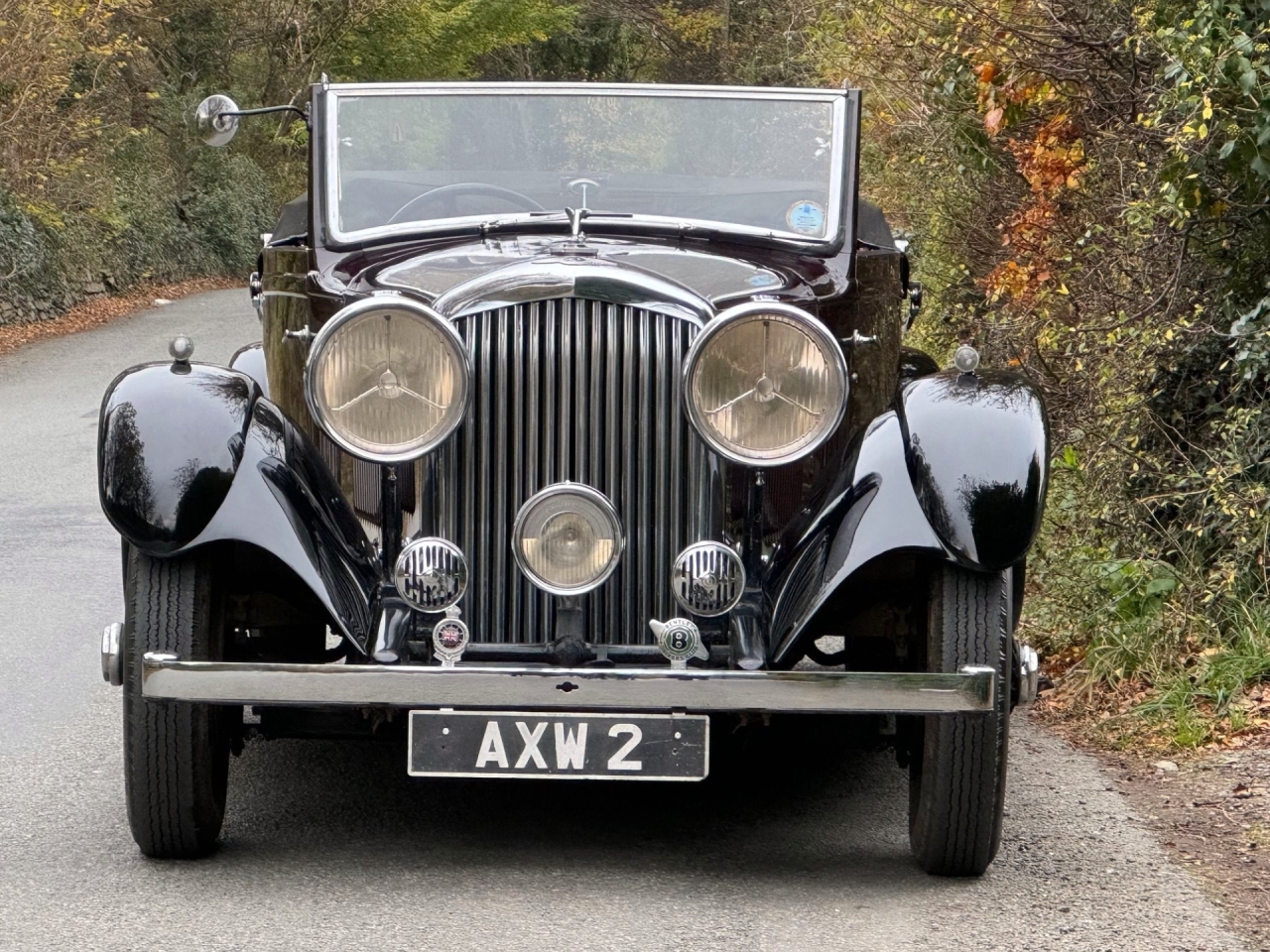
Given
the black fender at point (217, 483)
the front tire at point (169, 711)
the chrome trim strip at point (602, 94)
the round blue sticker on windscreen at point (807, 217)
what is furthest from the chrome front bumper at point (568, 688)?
the round blue sticker on windscreen at point (807, 217)

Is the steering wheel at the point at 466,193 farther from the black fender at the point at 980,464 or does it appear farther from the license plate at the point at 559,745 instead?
the license plate at the point at 559,745

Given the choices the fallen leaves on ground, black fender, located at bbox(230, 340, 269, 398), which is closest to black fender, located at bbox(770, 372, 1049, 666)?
black fender, located at bbox(230, 340, 269, 398)

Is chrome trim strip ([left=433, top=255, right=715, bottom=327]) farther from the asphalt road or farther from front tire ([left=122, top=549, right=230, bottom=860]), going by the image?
the asphalt road

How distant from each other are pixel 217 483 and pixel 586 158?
5.88 ft

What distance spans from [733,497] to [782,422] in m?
0.32

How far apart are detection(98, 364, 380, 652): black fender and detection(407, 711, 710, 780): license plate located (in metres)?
0.37

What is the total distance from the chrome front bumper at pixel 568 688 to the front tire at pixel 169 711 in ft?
0.58

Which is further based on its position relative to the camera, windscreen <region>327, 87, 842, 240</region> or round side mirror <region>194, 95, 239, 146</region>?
round side mirror <region>194, 95, 239, 146</region>

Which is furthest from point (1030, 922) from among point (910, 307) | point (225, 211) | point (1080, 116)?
point (225, 211)

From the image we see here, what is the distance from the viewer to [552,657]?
13.5 ft

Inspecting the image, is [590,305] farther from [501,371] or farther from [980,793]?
[980,793]

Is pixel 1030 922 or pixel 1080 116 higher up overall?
pixel 1080 116

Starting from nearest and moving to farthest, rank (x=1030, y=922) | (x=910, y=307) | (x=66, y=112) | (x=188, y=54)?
(x=1030, y=922), (x=910, y=307), (x=66, y=112), (x=188, y=54)

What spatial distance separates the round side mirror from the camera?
215 inches
